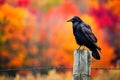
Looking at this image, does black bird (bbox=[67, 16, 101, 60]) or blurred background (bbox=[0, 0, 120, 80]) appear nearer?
black bird (bbox=[67, 16, 101, 60])

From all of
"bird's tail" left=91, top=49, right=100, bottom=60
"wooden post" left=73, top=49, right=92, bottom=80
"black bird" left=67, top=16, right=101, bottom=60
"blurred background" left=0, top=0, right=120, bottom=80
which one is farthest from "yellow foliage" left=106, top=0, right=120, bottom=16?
"wooden post" left=73, top=49, right=92, bottom=80

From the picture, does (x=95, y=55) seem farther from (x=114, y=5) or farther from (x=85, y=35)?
(x=114, y=5)

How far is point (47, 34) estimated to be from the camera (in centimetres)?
1384

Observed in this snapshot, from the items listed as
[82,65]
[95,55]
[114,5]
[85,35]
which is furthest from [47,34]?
[82,65]

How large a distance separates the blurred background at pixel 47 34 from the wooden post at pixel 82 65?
7.50 meters

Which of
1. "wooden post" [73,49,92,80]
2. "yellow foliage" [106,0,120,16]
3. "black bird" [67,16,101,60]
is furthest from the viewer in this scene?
"yellow foliage" [106,0,120,16]

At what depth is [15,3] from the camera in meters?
14.0

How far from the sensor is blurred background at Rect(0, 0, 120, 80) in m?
13.5

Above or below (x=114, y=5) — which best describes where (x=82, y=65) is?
below

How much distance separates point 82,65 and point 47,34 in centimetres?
829

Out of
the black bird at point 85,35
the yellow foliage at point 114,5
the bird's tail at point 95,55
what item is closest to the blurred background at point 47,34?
the yellow foliage at point 114,5

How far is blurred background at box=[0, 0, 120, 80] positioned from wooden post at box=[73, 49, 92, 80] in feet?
24.6

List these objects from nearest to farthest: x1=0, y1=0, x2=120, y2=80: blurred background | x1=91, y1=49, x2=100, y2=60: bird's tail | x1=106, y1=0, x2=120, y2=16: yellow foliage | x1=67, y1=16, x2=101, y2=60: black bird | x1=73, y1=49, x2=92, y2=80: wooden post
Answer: x1=73, y1=49, x2=92, y2=80: wooden post
x1=91, y1=49, x2=100, y2=60: bird's tail
x1=67, y1=16, x2=101, y2=60: black bird
x1=0, y1=0, x2=120, y2=80: blurred background
x1=106, y1=0, x2=120, y2=16: yellow foliage

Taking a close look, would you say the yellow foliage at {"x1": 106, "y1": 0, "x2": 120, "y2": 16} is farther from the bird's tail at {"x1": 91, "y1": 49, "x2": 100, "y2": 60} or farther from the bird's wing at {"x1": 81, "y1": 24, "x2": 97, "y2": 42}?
the bird's tail at {"x1": 91, "y1": 49, "x2": 100, "y2": 60}
